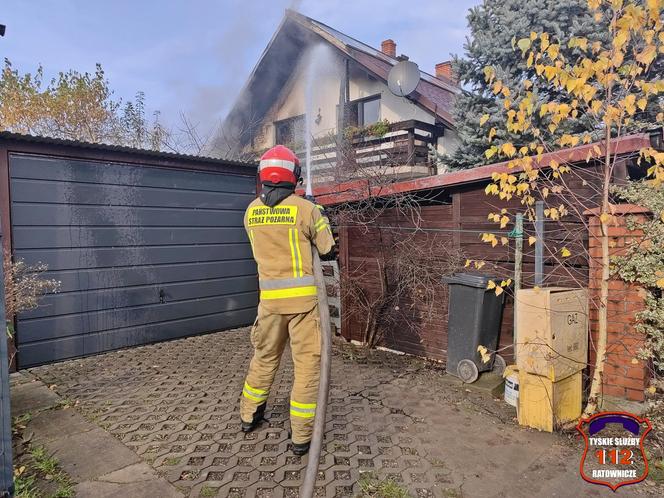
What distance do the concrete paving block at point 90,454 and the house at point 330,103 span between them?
237 inches

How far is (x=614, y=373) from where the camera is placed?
12.0ft

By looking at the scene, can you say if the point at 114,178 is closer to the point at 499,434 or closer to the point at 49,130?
the point at 499,434

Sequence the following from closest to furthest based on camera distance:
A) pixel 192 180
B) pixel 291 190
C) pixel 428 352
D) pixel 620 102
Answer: pixel 620 102 < pixel 291 190 < pixel 428 352 < pixel 192 180

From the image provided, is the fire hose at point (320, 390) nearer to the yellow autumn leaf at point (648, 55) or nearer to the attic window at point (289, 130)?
the yellow autumn leaf at point (648, 55)

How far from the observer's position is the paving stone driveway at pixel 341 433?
286 cm

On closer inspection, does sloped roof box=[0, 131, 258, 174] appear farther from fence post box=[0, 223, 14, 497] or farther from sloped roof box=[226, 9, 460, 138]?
sloped roof box=[226, 9, 460, 138]

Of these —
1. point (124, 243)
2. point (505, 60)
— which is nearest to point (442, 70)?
point (505, 60)

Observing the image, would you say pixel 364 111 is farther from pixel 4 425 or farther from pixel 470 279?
pixel 4 425

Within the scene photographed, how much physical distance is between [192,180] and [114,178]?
1.17 metres

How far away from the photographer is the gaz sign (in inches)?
114

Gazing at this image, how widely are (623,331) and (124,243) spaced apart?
19.6ft

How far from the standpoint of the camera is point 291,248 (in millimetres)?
3270

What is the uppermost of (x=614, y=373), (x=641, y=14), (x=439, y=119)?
(x=439, y=119)

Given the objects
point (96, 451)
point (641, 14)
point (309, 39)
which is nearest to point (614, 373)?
point (641, 14)
